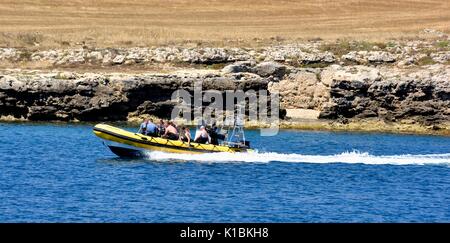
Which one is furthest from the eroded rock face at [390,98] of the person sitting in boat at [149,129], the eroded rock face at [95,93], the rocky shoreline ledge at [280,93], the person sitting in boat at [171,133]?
the person sitting in boat at [149,129]

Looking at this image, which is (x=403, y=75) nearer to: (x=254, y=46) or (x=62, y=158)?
(x=254, y=46)

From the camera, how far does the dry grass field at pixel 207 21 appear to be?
7400 centimetres

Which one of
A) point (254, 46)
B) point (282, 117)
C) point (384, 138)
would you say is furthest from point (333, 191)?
point (254, 46)

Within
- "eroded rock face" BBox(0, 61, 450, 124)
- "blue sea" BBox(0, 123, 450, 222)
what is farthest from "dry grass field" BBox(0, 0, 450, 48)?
"blue sea" BBox(0, 123, 450, 222)

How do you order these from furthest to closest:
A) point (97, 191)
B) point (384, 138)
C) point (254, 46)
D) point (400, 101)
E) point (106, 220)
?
point (254, 46), point (400, 101), point (384, 138), point (97, 191), point (106, 220)

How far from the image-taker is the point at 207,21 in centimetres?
8225

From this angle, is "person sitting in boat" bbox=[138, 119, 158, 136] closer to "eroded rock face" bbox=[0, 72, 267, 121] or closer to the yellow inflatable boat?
the yellow inflatable boat

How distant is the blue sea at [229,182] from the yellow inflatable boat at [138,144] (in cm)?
31

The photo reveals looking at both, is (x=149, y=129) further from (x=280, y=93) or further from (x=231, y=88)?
(x=280, y=93)

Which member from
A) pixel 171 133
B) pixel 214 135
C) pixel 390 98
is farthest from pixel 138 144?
pixel 390 98

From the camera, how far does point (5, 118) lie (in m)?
55.5

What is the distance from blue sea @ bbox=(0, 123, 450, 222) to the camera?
3038 centimetres

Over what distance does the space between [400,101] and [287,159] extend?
54.2 ft
